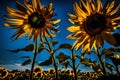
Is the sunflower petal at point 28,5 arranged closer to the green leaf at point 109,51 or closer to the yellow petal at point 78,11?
the yellow petal at point 78,11

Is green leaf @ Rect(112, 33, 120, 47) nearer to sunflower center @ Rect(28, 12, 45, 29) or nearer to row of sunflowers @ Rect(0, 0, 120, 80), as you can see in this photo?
row of sunflowers @ Rect(0, 0, 120, 80)

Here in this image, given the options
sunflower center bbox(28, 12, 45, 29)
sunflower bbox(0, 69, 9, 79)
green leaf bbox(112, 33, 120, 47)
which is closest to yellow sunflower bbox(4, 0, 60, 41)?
sunflower center bbox(28, 12, 45, 29)

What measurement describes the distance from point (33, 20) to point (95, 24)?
959 millimetres

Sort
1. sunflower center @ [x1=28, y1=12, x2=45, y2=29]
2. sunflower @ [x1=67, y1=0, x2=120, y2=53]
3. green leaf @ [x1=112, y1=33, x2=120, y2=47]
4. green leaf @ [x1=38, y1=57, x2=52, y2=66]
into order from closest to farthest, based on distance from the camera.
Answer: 1. green leaf @ [x1=112, y1=33, x2=120, y2=47]
2. sunflower @ [x1=67, y1=0, x2=120, y2=53]
3. green leaf @ [x1=38, y1=57, x2=52, y2=66]
4. sunflower center @ [x1=28, y1=12, x2=45, y2=29]

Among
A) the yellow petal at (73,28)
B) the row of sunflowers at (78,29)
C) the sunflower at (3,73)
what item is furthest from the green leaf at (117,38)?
the sunflower at (3,73)

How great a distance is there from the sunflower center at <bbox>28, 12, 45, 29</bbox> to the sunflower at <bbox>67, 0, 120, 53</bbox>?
2.26ft

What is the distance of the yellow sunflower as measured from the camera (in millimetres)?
3746

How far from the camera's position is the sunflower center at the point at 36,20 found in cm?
401

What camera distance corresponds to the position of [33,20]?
4.10 m

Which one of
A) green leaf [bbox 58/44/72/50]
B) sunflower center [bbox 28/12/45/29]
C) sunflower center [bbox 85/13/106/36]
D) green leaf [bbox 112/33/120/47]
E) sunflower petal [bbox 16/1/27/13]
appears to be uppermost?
sunflower petal [bbox 16/1/27/13]

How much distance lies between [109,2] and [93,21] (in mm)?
347

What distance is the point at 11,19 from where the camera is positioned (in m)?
3.86

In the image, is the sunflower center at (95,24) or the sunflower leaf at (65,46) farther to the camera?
the sunflower leaf at (65,46)

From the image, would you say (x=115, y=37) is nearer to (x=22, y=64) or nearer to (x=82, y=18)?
(x=82, y=18)
